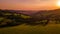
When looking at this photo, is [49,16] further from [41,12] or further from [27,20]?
[27,20]

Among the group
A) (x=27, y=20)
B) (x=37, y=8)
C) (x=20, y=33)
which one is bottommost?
(x=20, y=33)

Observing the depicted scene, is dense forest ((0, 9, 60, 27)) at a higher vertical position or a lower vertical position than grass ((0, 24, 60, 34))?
higher

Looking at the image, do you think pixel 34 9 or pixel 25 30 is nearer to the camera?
pixel 25 30

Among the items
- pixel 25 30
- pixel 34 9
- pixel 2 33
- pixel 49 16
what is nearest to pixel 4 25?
pixel 2 33

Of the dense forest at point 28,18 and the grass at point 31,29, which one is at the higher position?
the dense forest at point 28,18
